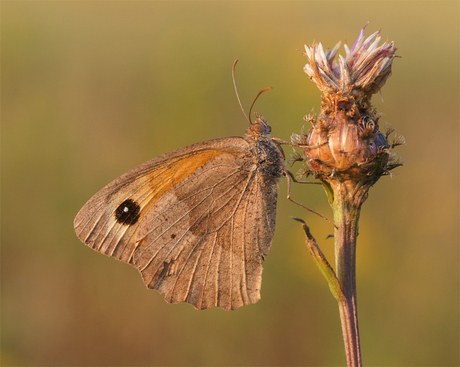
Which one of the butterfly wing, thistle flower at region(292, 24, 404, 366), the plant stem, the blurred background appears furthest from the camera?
the blurred background

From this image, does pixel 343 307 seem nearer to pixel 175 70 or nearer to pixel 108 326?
pixel 108 326

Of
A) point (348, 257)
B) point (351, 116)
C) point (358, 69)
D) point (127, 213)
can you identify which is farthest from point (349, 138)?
point (127, 213)

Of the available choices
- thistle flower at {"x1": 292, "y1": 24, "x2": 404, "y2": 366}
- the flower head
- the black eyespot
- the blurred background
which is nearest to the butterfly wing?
the black eyespot

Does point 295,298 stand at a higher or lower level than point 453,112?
lower

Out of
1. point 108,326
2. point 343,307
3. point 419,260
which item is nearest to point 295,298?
point 419,260

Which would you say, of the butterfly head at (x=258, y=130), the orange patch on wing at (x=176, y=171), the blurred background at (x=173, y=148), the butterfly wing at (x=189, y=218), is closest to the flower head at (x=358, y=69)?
the butterfly head at (x=258, y=130)

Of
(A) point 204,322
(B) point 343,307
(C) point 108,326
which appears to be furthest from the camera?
(C) point 108,326

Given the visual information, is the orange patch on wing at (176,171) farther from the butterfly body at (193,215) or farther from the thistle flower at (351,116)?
the thistle flower at (351,116)

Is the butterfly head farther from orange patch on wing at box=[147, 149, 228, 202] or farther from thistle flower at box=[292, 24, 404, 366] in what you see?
thistle flower at box=[292, 24, 404, 366]

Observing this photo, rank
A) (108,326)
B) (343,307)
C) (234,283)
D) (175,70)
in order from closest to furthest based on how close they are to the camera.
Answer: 1. (343,307)
2. (234,283)
3. (108,326)
4. (175,70)
